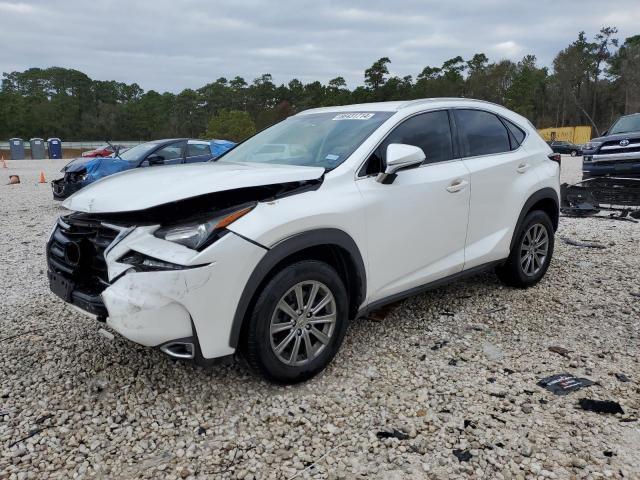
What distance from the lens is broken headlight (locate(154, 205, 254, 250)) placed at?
2.55 m

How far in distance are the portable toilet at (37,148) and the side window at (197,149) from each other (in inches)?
1427

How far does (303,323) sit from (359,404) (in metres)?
0.57

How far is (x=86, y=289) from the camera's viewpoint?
9.49 feet

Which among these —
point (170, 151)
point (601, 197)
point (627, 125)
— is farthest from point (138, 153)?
point (627, 125)

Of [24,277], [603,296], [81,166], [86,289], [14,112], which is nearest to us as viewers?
[86,289]

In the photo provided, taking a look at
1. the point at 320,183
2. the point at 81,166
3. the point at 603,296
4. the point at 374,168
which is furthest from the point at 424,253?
the point at 81,166

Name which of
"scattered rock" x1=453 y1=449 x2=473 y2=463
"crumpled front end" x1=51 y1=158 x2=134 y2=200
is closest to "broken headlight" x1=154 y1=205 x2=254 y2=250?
"scattered rock" x1=453 y1=449 x2=473 y2=463

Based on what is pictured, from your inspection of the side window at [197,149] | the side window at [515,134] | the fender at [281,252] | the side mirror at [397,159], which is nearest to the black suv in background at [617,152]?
the side window at [515,134]

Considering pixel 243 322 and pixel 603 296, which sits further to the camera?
pixel 603 296

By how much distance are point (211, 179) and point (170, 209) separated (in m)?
0.29

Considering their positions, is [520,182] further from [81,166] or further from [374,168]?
[81,166]

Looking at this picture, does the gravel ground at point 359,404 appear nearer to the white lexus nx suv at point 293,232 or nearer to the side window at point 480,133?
the white lexus nx suv at point 293,232

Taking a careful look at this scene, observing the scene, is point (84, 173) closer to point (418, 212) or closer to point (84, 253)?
point (84, 253)

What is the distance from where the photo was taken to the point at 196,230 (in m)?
2.58
